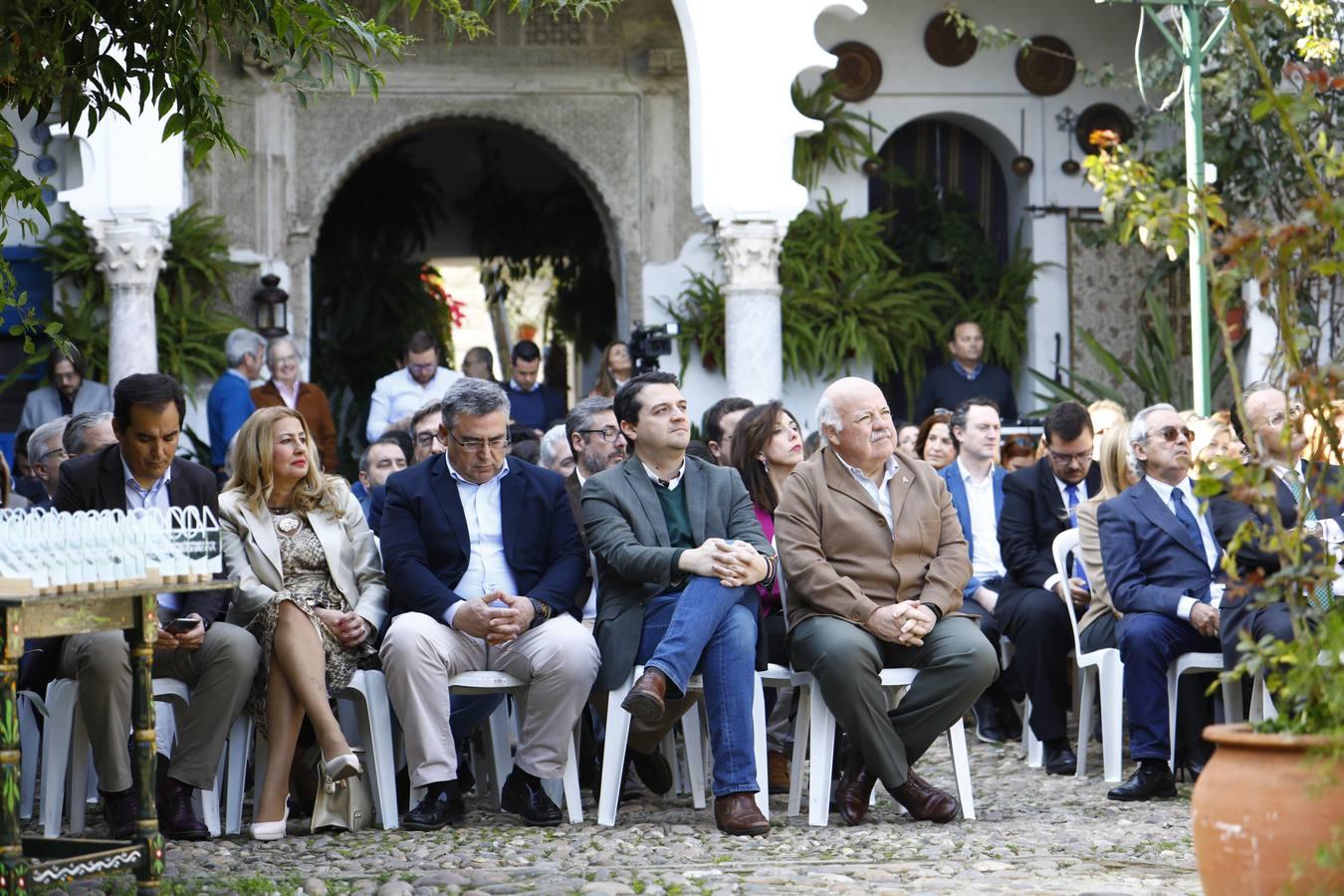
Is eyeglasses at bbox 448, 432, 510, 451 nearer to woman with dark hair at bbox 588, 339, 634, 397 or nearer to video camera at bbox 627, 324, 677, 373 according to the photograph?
video camera at bbox 627, 324, 677, 373

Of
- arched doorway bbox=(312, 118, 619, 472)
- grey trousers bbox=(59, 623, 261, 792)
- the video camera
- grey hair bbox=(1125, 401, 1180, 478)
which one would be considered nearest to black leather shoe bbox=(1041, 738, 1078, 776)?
grey hair bbox=(1125, 401, 1180, 478)

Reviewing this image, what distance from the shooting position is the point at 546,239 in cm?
1655

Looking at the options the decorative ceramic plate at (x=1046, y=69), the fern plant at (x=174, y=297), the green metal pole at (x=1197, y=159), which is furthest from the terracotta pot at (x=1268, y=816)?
the decorative ceramic plate at (x=1046, y=69)

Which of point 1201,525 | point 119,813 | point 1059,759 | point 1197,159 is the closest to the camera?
point 119,813

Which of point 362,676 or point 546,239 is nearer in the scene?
point 362,676

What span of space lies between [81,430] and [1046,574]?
3870 mm

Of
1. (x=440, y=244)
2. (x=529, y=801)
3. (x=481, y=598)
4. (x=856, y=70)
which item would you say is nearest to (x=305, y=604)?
(x=481, y=598)

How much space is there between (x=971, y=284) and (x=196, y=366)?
19.5 ft

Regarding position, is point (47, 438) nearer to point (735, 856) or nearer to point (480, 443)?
point (480, 443)

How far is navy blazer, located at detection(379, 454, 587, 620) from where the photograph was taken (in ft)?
20.0

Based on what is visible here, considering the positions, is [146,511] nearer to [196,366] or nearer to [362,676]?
[362,676]

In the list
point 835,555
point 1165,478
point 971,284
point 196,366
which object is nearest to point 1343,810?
point 835,555

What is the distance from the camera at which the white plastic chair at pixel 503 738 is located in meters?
5.88

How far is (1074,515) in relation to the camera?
7.54 meters
